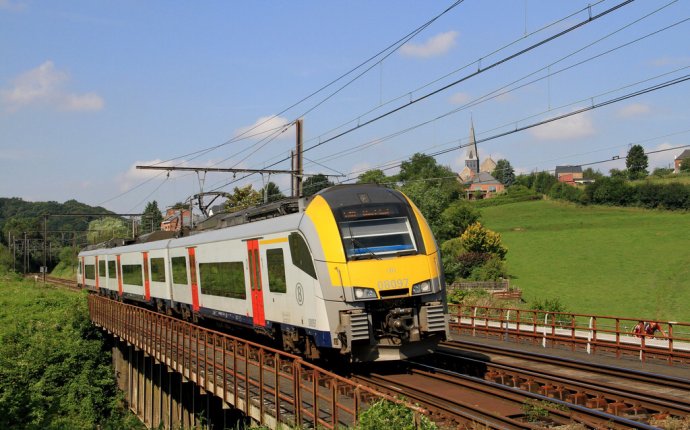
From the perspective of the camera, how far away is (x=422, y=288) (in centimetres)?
1395

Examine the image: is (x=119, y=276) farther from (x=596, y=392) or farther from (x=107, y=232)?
(x=107, y=232)

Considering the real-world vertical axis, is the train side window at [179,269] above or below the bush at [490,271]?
above

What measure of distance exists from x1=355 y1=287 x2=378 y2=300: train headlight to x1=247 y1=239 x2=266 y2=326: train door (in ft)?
13.3

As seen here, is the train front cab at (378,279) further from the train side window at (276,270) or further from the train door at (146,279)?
the train door at (146,279)

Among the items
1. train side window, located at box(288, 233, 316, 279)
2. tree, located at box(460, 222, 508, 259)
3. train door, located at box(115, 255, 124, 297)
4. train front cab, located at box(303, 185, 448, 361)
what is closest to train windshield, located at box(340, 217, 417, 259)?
train front cab, located at box(303, 185, 448, 361)

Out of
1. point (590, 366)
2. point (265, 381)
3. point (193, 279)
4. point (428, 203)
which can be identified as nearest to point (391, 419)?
point (265, 381)

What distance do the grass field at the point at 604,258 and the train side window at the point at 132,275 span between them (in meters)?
30.0

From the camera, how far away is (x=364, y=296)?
13594 millimetres

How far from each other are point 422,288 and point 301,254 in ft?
8.20

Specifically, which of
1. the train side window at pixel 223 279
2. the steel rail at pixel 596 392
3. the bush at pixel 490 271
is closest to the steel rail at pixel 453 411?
the steel rail at pixel 596 392

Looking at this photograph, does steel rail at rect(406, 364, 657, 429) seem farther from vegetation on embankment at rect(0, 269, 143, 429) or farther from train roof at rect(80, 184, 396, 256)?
vegetation on embankment at rect(0, 269, 143, 429)

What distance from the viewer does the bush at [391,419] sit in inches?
325

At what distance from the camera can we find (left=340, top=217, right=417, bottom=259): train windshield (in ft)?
45.9

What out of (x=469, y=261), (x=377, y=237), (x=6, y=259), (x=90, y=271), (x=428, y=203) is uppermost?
(x=428, y=203)
